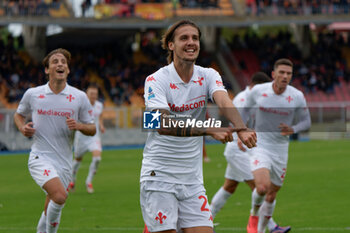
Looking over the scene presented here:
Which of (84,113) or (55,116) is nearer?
(55,116)

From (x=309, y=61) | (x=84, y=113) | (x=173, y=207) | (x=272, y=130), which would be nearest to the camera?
(x=173, y=207)

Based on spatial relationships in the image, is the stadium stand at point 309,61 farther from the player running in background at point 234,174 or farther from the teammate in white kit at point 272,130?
the teammate in white kit at point 272,130

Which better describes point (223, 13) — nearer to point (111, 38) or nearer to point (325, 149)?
point (111, 38)

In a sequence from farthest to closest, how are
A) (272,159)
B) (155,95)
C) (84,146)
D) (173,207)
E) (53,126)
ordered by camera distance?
1. (84,146)
2. (272,159)
3. (53,126)
4. (173,207)
5. (155,95)

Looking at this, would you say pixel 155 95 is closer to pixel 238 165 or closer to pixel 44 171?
pixel 44 171

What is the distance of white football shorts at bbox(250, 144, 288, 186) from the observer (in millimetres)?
9875

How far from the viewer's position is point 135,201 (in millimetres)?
14234

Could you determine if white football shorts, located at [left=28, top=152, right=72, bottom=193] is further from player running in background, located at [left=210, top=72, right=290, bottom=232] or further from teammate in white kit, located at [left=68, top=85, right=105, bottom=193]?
teammate in white kit, located at [left=68, top=85, right=105, bottom=193]

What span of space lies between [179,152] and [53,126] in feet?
11.0

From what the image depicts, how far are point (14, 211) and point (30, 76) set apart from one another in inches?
1025

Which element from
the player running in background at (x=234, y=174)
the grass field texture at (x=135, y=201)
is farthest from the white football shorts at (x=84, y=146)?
the player running in background at (x=234, y=174)

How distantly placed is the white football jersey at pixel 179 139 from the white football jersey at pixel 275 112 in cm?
428

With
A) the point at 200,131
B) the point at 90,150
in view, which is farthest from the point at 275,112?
the point at 90,150

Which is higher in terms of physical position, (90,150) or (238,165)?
(238,165)
